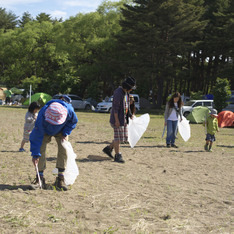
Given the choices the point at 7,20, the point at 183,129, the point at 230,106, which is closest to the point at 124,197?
the point at 183,129

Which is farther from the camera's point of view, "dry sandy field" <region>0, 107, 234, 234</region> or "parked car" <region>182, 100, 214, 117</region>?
"parked car" <region>182, 100, 214, 117</region>

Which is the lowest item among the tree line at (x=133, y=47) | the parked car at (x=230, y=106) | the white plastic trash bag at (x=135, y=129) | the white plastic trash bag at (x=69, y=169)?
the white plastic trash bag at (x=69, y=169)

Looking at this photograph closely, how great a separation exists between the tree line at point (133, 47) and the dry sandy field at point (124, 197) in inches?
1050

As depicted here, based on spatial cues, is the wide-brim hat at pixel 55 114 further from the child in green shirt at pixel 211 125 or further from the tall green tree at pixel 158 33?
the tall green tree at pixel 158 33

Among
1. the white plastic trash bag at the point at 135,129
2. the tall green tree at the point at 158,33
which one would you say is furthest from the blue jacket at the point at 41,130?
the tall green tree at the point at 158,33

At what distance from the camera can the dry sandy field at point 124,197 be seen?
3906mm

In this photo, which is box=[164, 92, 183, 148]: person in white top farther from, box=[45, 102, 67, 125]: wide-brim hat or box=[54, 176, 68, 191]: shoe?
box=[45, 102, 67, 125]: wide-brim hat

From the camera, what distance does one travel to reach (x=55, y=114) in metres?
4.96

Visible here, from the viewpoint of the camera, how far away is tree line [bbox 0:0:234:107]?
110 feet

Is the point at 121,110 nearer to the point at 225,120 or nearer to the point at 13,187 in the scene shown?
the point at 13,187

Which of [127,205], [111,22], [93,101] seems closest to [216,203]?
[127,205]

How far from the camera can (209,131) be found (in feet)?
32.0

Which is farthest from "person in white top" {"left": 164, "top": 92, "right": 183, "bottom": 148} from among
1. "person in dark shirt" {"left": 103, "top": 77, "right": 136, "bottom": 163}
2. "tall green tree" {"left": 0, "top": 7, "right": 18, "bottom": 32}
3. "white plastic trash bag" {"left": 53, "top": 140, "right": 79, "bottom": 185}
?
"tall green tree" {"left": 0, "top": 7, "right": 18, "bottom": 32}

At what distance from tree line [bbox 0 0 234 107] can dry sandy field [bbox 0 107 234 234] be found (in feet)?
87.5
